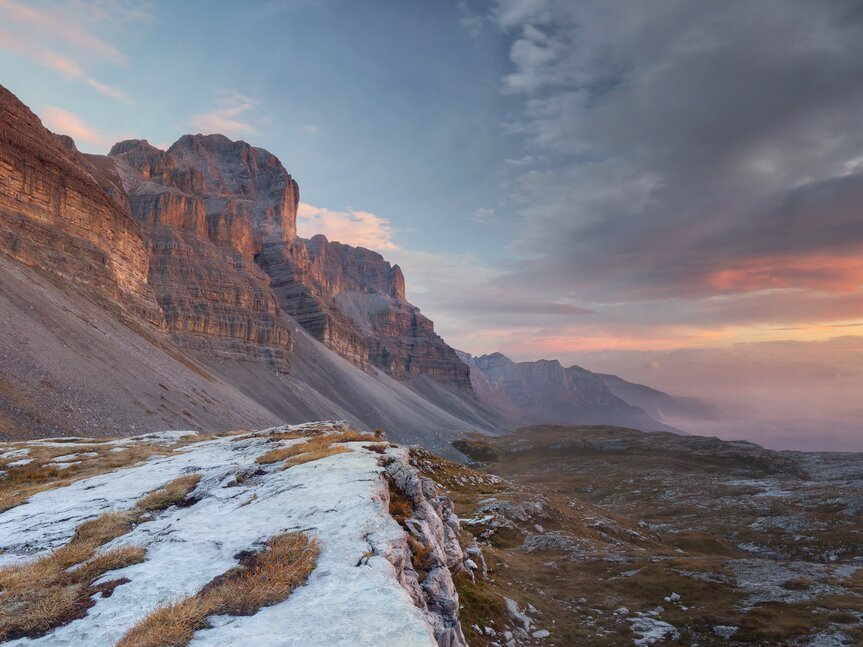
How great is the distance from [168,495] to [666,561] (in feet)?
86.4

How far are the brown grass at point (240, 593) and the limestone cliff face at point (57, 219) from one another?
287 ft

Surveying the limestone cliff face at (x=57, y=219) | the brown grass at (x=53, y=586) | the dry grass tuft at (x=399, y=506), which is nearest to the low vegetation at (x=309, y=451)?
the dry grass tuft at (x=399, y=506)

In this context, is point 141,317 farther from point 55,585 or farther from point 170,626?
point 170,626

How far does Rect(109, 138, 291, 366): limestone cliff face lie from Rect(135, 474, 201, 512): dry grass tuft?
11546 centimetres

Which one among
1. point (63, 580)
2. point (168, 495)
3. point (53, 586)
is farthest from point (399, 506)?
→ point (168, 495)

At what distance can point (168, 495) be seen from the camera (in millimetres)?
14898

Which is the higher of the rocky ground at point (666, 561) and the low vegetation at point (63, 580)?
the low vegetation at point (63, 580)

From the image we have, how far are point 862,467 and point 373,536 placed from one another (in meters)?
99.6

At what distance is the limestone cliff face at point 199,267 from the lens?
123812 mm

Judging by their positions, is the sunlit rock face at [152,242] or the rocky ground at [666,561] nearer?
the rocky ground at [666,561]

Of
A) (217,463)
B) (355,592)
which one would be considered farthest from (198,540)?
(217,463)

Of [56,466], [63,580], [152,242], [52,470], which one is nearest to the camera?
[63,580]

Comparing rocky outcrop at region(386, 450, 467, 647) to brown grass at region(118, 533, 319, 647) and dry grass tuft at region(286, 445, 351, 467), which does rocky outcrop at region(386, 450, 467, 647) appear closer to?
brown grass at region(118, 533, 319, 647)

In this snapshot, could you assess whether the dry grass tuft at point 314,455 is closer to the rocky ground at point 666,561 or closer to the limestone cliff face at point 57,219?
the rocky ground at point 666,561
